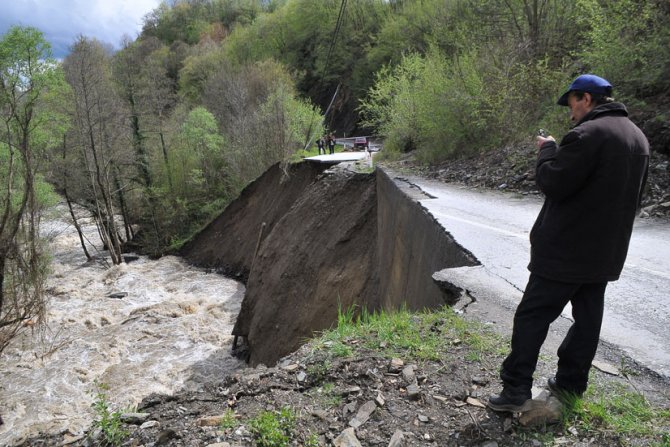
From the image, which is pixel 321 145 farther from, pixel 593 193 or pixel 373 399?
pixel 593 193

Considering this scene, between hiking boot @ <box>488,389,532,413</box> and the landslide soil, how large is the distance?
0.35 ft

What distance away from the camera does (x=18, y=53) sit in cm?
1405

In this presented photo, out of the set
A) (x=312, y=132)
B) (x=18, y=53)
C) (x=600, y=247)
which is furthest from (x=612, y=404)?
(x=312, y=132)

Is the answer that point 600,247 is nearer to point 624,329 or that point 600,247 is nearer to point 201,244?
point 624,329

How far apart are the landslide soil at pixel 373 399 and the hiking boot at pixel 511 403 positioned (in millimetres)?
106

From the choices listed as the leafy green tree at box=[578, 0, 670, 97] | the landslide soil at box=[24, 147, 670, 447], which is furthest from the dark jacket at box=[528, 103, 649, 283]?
the leafy green tree at box=[578, 0, 670, 97]

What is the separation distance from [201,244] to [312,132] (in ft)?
37.5

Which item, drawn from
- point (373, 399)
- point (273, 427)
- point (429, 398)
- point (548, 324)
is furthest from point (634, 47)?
point (273, 427)

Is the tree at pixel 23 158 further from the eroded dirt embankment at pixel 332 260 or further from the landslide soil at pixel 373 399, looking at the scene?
the landslide soil at pixel 373 399

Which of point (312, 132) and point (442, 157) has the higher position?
point (312, 132)

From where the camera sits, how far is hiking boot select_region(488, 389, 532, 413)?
2832 millimetres

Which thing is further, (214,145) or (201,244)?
(214,145)

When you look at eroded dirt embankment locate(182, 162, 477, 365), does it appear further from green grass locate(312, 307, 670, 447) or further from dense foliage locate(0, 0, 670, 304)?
dense foliage locate(0, 0, 670, 304)

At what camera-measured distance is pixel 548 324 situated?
110 inches
